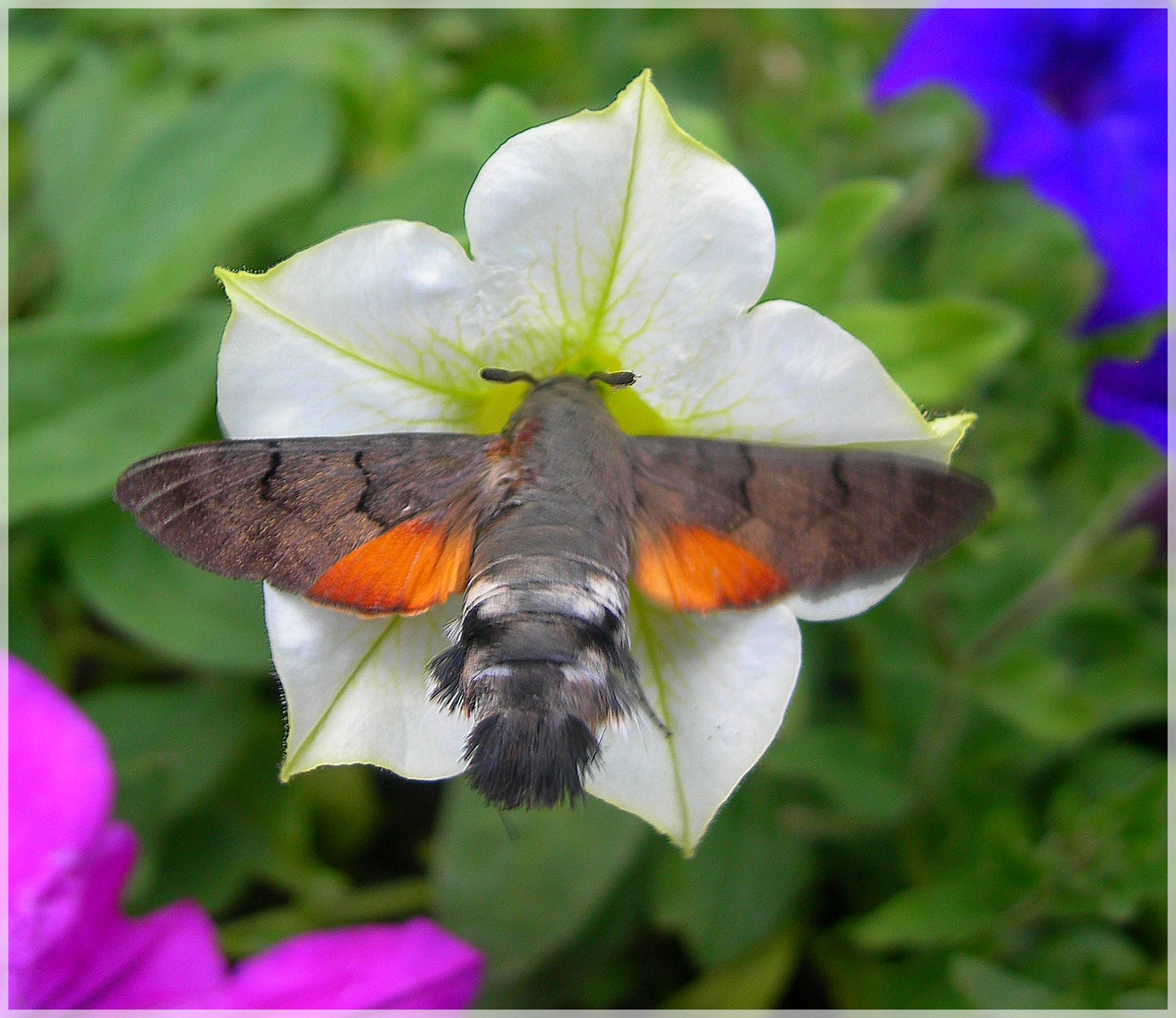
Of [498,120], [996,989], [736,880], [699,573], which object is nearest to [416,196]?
[498,120]

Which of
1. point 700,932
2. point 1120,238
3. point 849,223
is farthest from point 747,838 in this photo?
point 1120,238

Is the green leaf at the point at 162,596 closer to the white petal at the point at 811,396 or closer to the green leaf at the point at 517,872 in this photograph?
the green leaf at the point at 517,872

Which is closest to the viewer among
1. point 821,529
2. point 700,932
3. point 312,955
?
point 821,529

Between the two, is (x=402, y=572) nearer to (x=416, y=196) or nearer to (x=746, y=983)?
(x=416, y=196)

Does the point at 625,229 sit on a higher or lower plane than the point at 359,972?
higher

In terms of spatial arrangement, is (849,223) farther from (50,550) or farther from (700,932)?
(50,550)
